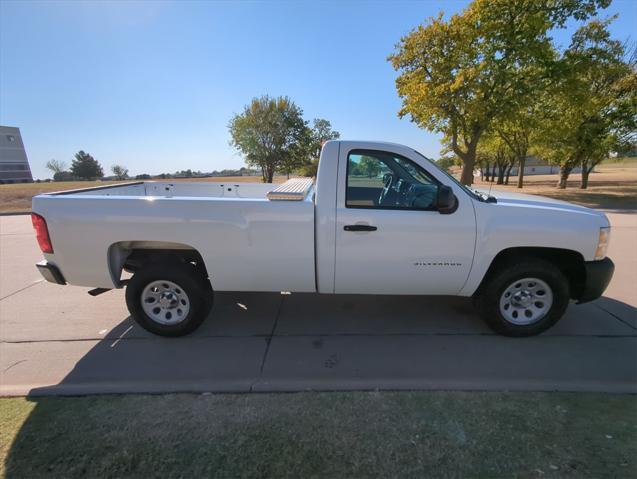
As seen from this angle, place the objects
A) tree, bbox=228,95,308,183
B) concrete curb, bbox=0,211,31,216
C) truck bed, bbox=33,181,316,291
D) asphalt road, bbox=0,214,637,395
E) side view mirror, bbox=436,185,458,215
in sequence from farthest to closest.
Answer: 1. tree, bbox=228,95,308,183
2. concrete curb, bbox=0,211,31,216
3. truck bed, bbox=33,181,316,291
4. side view mirror, bbox=436,185,458,215
5. asphalt road, bbox=0,214,637,395

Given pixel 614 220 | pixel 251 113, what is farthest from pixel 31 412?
pixel 251 113

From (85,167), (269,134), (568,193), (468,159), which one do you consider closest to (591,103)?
(568,193)

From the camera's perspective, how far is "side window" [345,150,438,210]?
321 centimetres

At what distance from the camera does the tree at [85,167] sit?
8138cm

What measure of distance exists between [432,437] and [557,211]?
239 centimetres

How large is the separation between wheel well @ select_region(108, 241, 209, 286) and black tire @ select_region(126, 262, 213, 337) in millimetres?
92

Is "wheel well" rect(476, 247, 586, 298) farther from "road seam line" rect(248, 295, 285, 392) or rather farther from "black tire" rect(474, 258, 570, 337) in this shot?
"road seam line" rect(248, 295, 285, 392)

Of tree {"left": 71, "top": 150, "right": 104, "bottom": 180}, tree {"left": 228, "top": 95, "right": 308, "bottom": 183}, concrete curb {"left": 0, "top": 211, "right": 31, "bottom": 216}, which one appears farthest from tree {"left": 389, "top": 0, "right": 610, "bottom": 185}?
tree {"left": 71, "top": 150, "right": 104, "bottom": 180}

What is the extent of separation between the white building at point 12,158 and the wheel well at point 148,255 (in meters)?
96.2

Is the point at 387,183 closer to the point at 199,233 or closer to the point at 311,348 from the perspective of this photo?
the point at 311,348

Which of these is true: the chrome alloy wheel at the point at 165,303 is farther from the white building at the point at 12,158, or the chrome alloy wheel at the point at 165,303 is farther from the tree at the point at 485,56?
the white building at the point at 12,158

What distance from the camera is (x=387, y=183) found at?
12.4 ft

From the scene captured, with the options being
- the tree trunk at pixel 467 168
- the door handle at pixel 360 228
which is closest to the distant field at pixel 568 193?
the tree trunk at pixel 467 168

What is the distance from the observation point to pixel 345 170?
125 inches
